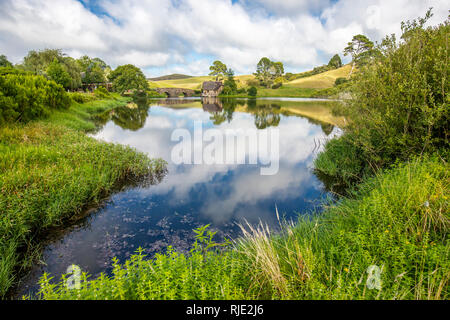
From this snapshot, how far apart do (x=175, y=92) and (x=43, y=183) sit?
342 feet

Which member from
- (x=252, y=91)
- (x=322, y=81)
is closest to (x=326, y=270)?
(x=252, y=91)

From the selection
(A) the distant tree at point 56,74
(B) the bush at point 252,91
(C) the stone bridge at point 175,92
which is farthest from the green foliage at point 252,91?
(A) the distant tree at point 56,74

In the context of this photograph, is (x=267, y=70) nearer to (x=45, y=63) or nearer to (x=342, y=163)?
(x=45, y=63)

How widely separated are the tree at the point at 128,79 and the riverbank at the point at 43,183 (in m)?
68.2

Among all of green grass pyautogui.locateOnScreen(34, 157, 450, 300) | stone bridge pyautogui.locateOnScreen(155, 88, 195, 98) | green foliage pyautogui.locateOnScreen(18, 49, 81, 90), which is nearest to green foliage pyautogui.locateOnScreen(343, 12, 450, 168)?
green grass pyautogui.locateOnScreen(34, 157, 450, 300)

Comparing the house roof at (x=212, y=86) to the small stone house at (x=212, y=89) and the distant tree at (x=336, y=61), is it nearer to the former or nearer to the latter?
the small stone house at (x=212, y=89)

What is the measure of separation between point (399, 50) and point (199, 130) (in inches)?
684

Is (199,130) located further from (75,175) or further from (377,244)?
(377,244)

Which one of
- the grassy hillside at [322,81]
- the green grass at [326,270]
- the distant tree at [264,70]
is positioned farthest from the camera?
the distant tree at [264,70]

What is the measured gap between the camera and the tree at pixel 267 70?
4332 inches

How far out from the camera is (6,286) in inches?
162

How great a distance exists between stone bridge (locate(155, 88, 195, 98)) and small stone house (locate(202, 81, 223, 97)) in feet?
40.4

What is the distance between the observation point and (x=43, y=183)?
260 inches
